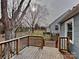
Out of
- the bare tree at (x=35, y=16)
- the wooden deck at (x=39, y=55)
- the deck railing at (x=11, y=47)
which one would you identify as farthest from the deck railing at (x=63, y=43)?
the bare tree at (x=35, y=16)

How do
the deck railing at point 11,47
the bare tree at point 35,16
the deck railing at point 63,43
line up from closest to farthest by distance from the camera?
the deck railing at point 11,47 → the deck railing at point 63,43 → the bare tree at point 35,16

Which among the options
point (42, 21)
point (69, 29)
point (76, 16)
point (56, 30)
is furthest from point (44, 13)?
point (76, 16)

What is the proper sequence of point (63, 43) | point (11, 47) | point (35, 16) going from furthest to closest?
point (35, 16), point (63, 43), point (11, 47)

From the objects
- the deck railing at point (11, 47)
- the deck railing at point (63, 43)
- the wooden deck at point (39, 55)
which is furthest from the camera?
the deck railing at point (63, 43)

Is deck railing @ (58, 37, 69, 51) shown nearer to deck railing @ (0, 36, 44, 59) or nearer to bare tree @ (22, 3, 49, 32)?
deck railing @ (0, 36, 44, 59)

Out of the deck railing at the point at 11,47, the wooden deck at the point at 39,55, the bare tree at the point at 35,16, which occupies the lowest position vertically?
the wooden deck at the point at 39,55

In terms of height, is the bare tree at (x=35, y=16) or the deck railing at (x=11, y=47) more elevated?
the bare tree at (x=35, y=16)

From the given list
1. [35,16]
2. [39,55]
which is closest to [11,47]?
[39,55]

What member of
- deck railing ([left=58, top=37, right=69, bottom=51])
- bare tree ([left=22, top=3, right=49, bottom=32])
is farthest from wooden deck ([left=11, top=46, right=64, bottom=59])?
bare tree ([left=22, top=3, right=49, bottom=32])

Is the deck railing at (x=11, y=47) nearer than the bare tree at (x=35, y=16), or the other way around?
the deck railing at (x=11, y=47)

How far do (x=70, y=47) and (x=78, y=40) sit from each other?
7.84ft

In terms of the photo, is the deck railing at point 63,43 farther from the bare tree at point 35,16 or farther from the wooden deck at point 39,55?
the bare tree at point 35,16

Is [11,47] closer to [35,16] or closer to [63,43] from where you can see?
[63,43]

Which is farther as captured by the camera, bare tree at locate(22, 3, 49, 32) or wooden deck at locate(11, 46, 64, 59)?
bare tree at locate(22, 3, 49, 32)
